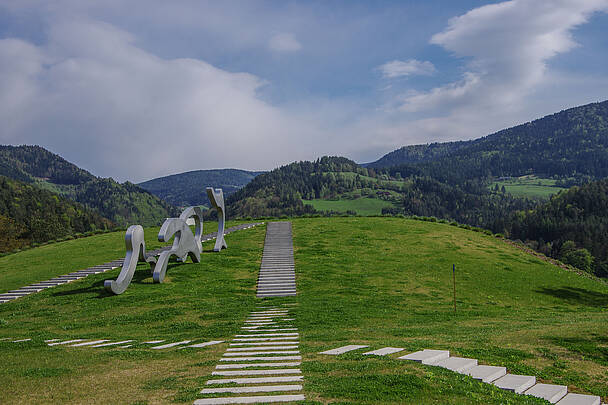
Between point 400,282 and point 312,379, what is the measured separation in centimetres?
2011

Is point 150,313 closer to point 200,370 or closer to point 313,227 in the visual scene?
point 200,370

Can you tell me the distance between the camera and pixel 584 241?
4906 inches

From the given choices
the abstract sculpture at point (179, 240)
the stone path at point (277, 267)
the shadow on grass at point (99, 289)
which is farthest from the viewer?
the stone path at point (277, 267)

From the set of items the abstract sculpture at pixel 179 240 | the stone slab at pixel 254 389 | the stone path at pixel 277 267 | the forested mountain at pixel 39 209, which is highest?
the forested mountain at pixel 39 209

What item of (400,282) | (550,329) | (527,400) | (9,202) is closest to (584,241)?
(400,282)

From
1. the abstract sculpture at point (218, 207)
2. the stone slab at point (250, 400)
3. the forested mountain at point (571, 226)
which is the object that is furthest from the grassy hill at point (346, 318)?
the forested mountain at point (571, 226)

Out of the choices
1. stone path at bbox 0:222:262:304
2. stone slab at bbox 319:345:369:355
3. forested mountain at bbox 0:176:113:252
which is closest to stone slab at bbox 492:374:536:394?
stone slab at bbox 319:345:369:355

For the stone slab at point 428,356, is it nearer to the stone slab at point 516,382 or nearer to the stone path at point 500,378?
the stone path at point 500,378

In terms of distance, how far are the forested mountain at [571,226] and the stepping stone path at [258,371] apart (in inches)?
4661

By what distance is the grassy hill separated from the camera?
7820 millimetres

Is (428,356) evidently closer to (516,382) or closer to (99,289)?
(516,382)

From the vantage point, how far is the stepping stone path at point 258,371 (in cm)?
691

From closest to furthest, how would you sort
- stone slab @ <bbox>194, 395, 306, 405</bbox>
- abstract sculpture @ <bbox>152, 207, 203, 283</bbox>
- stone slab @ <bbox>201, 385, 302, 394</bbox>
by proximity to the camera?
stone slab @ <bbox>194, 395, 306, 405</bbox> → stone slab @ <bbox>201, 385, 302, 394</bbox> → abstract sculpture @ <bbox>152, 207, 203, 283</bbox>

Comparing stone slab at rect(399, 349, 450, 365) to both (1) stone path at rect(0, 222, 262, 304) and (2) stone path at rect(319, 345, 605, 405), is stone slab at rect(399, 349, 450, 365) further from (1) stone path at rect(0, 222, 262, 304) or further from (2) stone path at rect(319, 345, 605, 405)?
(1) stone path at rect(0, 222, 262, 304)
